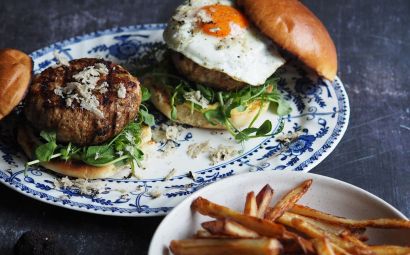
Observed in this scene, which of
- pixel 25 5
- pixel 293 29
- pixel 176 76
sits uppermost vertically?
pixel 293 29

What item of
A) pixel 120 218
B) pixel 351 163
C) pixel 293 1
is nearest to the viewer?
pixel 120 218

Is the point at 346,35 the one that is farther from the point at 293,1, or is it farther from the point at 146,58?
the point at 146,58

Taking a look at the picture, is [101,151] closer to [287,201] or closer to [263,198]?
[263,198]

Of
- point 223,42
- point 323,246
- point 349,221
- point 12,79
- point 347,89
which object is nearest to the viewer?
point 323,246

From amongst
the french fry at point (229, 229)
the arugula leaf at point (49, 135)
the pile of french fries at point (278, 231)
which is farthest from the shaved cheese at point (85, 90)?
the french fry at point (229, 229)

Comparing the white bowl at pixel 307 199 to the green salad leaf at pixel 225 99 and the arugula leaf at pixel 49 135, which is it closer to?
the green salad leaf at pixel 225 99

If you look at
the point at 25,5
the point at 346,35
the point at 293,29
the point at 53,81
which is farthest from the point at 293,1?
the point at 25,5

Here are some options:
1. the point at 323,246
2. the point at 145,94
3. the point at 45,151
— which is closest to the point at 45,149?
the point at 45,151
